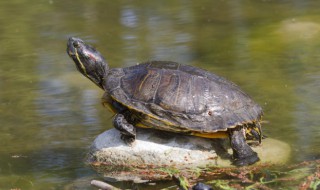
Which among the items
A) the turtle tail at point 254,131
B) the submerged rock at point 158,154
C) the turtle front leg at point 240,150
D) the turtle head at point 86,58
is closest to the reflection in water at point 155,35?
the turtle head at point 86,58

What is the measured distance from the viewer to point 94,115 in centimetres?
713

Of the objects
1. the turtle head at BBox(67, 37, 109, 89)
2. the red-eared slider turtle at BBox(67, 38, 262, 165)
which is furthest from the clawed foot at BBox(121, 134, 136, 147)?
the turtle head at BBox(67, 37, 109, 89)

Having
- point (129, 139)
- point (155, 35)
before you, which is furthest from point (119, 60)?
point (129, 139)

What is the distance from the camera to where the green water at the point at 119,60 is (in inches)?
246

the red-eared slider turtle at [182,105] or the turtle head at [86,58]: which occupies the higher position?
the turtle head at [86,58]

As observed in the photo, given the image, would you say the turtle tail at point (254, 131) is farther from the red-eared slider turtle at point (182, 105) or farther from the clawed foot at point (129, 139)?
the clawed foot at point (129, 139)

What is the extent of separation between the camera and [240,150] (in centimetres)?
554

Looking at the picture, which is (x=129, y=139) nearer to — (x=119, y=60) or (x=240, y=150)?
(x=240, y=150)

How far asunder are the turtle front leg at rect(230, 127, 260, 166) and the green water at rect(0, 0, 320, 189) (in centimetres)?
46

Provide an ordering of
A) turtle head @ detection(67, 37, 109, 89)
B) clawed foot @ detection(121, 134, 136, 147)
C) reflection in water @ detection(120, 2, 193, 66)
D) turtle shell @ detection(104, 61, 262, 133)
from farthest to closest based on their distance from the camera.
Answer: reflection in water @ detection(120, 2, 193, 66), turtle head @ detection(67, 37, 109, 89), clawed foot @ detection(121, 134, 136, 147), turtle shell @ detection(104, 61, 262, 133)

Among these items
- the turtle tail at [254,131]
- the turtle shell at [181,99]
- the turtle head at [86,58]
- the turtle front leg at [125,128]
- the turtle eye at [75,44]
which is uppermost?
the turtle eye at [75,44]

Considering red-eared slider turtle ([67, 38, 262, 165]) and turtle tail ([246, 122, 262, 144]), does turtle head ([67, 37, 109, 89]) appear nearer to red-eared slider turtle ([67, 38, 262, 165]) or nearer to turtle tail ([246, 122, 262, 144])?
red-eared slider turtle ([67, 38, 262, 165])

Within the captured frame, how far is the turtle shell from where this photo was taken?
18.1 ft

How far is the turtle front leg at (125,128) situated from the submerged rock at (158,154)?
0.06 metres
